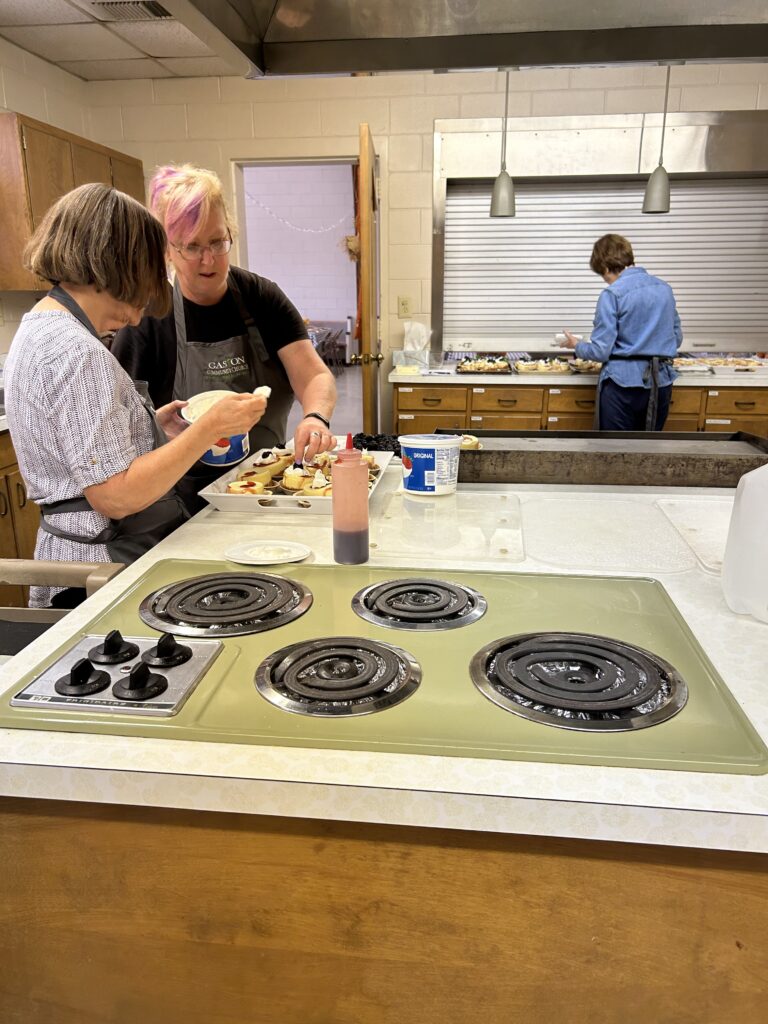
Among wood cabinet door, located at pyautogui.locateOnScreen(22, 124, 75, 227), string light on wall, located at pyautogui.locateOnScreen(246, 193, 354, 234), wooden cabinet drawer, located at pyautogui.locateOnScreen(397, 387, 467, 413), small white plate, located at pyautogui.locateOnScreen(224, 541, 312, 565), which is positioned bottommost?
wooden cabinet drawer, located at pyautogui.locateOnScreen(397, 387, 467, 413)

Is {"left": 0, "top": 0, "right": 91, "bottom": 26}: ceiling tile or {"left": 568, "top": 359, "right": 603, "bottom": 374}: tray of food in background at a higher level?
{"left": 0, "top": 0, "right": 91, "bottom": 26}: ceiling tile

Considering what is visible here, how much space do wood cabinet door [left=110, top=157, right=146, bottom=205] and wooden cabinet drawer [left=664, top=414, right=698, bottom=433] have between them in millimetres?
3896

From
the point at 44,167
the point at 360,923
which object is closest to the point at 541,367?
the point at 44,167

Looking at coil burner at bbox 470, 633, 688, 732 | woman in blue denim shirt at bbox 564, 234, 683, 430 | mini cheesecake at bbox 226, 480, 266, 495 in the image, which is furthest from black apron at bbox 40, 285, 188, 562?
woman in blue denim shirt at bbox 564, 234, 683, 430

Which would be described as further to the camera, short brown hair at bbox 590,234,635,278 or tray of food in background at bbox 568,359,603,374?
tray of food in background at bbox 568,359,603,374

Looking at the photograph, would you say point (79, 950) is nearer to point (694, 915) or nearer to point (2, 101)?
point (694, 915)

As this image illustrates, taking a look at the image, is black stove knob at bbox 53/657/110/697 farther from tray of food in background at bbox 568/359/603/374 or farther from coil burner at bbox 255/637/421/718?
tray of food in background at bbox 568/359/603/374

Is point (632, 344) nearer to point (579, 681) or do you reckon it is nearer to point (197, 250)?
point (197, 250)

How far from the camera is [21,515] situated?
360 centimetres

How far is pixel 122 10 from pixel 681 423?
4.04 m

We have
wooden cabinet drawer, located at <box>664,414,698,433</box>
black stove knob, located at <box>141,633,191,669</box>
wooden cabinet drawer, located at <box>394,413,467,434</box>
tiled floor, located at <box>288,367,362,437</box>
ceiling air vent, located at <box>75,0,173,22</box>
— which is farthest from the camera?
tiled floor, located at <box>288,367,362,437</box>

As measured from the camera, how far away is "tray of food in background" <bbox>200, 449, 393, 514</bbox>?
5.83ft

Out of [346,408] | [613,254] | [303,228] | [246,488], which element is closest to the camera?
[246,488]

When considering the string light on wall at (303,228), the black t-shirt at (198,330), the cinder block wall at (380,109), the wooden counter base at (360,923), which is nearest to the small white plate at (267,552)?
the wooden counter base at (360,923)
